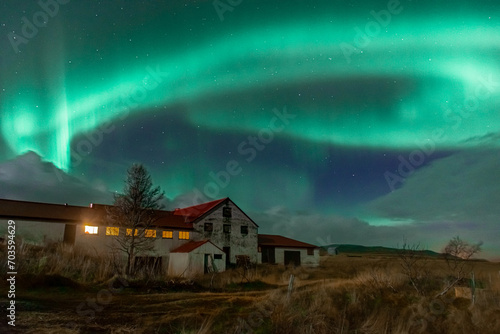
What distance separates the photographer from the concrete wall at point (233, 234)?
41.0m

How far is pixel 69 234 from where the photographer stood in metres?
33.3

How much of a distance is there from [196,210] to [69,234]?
15.5 meters

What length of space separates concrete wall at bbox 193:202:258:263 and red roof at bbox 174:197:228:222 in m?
0.82

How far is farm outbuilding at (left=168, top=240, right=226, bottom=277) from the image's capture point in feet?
112

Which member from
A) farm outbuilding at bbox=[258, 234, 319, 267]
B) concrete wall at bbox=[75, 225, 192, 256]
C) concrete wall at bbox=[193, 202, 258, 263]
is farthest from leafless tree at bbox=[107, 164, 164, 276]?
farm outbuilding at bbox=[258, 234, 319, 267]

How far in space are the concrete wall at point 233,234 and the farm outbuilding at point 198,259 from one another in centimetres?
463

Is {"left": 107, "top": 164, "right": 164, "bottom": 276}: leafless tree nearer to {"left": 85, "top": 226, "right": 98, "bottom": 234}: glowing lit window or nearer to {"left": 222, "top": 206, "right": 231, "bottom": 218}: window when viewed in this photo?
{"left": 85, "top": 226, "right": 98, "bottom": 234}: glowing lit window

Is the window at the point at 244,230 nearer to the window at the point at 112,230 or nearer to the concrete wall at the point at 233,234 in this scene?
the concrete wall at the point at 233,234

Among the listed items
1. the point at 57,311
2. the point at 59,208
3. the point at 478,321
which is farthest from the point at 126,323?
the point at 59,208

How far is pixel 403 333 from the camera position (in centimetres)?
1063

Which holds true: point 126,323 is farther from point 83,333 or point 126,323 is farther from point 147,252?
point 147,252

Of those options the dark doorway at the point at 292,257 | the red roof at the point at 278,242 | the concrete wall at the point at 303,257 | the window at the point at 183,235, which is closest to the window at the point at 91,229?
the window at the point at 183,235

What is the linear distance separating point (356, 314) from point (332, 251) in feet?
249

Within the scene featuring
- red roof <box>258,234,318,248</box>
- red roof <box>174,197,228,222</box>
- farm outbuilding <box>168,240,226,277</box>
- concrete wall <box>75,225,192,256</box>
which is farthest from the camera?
red roof <box>258,234,318,248</box>
